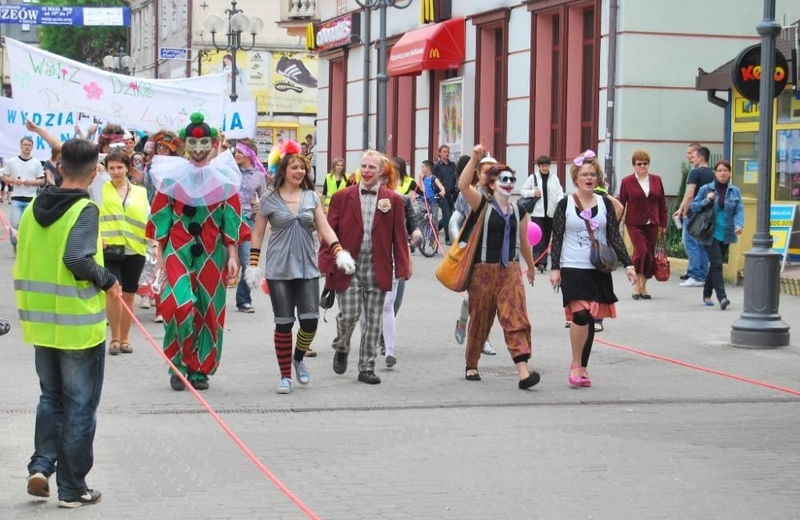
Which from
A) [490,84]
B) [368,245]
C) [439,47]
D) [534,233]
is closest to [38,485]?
[368,245]

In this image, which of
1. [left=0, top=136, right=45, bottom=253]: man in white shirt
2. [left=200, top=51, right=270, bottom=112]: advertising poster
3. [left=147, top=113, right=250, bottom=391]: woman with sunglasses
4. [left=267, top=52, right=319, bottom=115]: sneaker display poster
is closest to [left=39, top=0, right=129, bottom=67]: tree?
[left=200, top=51, right=270, bottom=112]: advertising poster

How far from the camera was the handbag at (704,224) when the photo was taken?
1653 centimetres

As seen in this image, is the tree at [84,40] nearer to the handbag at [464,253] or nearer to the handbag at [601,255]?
the handbag at [464,253]

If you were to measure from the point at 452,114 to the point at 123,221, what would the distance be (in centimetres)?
1797

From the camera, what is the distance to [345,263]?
33.2 ft

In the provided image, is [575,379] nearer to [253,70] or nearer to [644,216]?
[644,216]

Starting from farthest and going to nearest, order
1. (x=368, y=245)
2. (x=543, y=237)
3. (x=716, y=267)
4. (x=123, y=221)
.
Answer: (x=543, y=237) < (x=716, y=267) < (x=123, y=221) < (x=368, y=245)

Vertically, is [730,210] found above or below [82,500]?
above

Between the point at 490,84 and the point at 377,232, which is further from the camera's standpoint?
the point at 490,84

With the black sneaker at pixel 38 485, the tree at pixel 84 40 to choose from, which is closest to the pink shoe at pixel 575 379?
the black sneaker at pixel 38 485

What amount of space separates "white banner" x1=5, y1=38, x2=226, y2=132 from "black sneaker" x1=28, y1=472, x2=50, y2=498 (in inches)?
418

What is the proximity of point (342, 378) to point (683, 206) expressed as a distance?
768 centimetres

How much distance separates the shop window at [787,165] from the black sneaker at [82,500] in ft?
48.3

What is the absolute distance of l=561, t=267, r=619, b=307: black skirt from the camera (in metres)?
10.9
